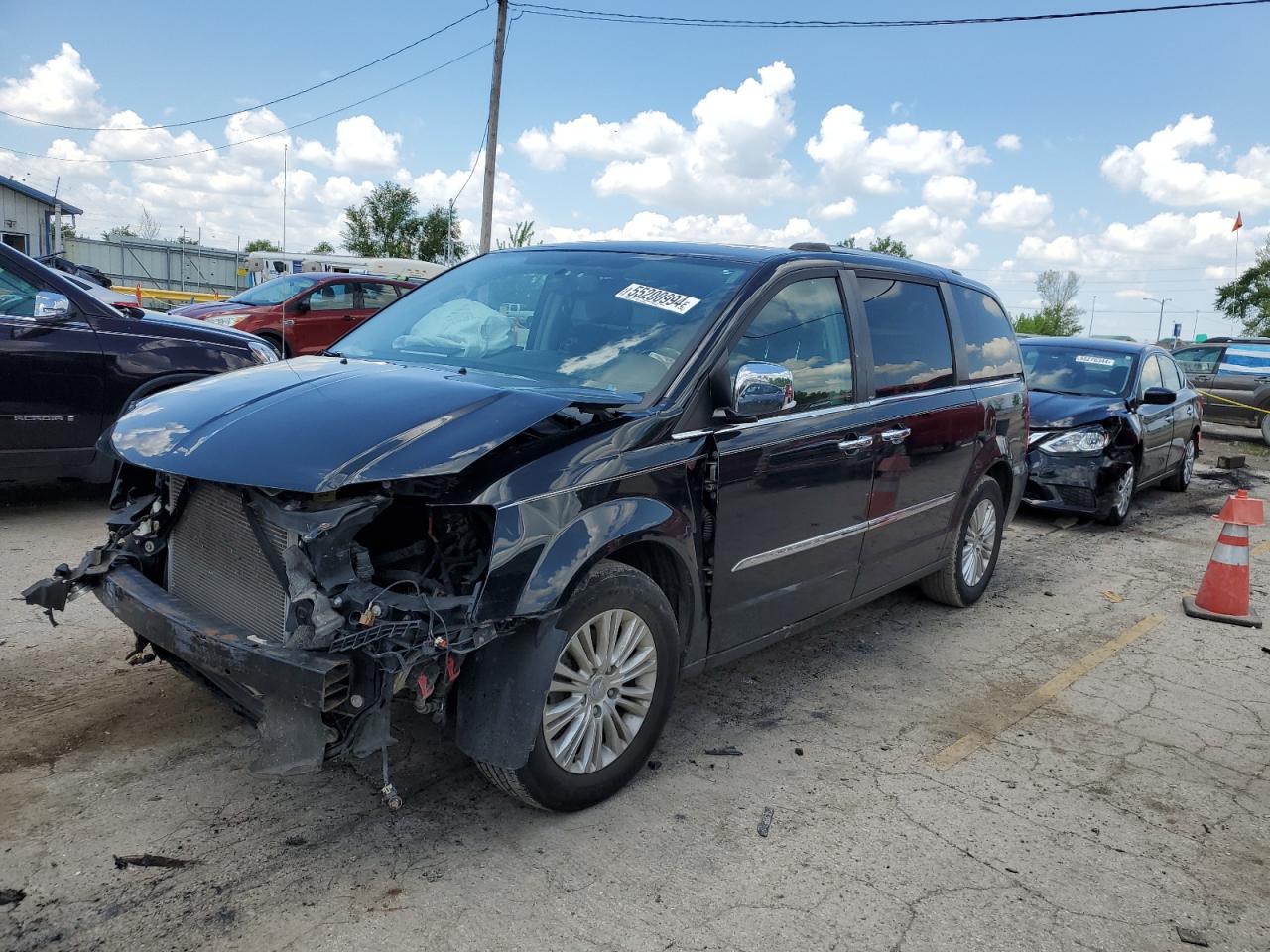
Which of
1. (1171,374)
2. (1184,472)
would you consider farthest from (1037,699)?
(1184,472)

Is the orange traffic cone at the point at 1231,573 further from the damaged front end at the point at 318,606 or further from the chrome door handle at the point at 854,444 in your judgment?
the damaged front end at the point at 318,606

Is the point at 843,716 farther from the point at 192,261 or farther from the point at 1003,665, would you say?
the point at 192,261

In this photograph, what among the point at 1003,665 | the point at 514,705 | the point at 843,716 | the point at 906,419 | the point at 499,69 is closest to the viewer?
the point at 514,705

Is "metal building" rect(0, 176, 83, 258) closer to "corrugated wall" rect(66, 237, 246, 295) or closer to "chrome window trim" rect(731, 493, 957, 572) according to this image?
"corrugated wall" rect(66, 237, 246, 295)

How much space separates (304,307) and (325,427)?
12702 mm

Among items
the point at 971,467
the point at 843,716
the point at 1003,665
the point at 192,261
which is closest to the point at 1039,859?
the point at 843,716

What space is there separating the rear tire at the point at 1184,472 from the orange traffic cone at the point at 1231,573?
5.17m

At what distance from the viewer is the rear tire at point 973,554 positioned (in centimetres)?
569

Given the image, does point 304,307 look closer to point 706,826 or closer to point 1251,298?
point 706,826

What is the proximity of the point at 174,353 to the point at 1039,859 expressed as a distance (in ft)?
20.1

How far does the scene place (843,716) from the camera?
427cm

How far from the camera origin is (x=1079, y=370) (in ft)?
31.4

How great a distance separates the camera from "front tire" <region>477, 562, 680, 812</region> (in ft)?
10.0

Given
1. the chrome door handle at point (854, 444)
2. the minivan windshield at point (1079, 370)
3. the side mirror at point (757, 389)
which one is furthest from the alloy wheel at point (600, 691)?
the minivan windshield at point (1079, 370)
